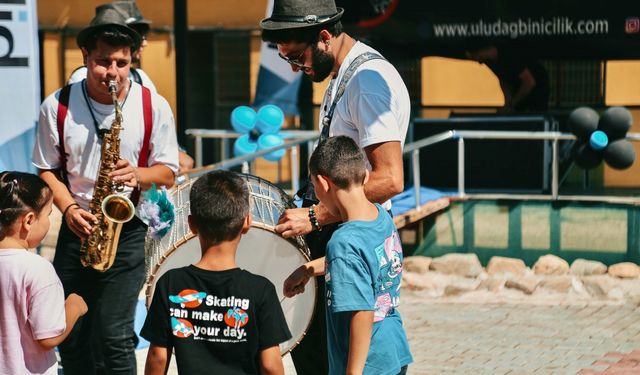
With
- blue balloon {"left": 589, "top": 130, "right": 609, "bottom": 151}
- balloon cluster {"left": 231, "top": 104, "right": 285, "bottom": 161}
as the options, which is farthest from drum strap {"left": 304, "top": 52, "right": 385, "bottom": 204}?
balloon cluster {"left": 231, "top": 104, "right": 285, "bottom": 161}

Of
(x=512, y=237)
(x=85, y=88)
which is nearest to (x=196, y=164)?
(x=512, y=237)

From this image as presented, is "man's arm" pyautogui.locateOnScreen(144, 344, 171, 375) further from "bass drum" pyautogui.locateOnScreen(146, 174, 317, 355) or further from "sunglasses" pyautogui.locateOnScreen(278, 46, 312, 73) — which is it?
"sunglasses" pyautogui.locateOnScreen(278, 46, 312, 73)

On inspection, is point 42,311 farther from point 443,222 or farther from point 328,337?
point 443,222

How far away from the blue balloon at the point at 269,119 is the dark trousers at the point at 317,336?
6.19 m

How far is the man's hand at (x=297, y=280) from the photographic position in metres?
4.28

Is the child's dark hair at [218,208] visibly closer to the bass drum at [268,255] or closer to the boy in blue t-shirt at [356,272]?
the boy in blue t-shirt at [356,272]

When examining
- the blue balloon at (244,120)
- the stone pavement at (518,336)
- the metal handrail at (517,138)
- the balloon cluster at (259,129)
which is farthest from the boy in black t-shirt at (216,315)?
the blue balloon at (244,120)

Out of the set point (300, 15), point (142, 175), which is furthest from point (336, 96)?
point (142, 175)

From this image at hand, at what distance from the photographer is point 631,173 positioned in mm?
10352

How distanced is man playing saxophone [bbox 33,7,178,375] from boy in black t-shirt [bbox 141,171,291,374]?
1392 mm

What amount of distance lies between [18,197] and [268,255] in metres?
0.99

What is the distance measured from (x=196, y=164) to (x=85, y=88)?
6964 mm

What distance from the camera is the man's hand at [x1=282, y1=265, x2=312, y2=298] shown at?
4.28 m

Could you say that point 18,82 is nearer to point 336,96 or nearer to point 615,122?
point 336,96
